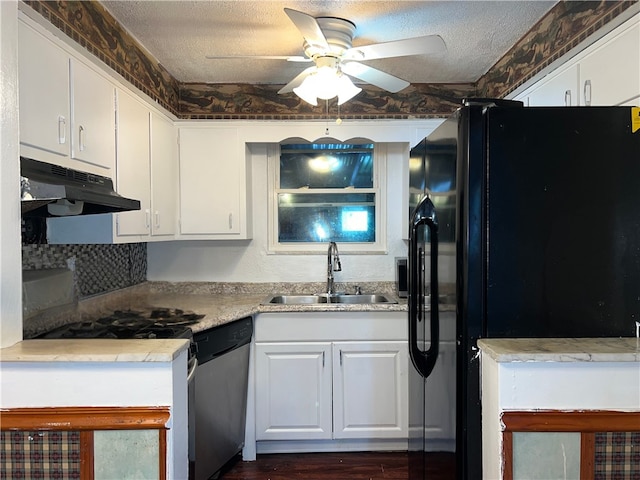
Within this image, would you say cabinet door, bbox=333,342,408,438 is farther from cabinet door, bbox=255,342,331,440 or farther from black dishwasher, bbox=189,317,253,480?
black dishwasher, bbox=189,317,253,480

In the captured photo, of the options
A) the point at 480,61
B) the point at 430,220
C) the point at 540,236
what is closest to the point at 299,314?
the point at 430,220

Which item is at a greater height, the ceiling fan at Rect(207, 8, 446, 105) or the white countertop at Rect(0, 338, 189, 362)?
the ceiling fan at Rect(207, 8, 446, 105)

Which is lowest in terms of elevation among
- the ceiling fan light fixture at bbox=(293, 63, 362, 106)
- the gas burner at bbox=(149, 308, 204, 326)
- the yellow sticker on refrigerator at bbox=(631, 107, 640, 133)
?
the gas burner at bbox=(149, 308, 204, 326)

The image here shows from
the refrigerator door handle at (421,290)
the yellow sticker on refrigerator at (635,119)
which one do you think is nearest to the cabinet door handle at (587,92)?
the yellow sticker on refrigerator at (635,119)

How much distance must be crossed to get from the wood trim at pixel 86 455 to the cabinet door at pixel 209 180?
1853mm

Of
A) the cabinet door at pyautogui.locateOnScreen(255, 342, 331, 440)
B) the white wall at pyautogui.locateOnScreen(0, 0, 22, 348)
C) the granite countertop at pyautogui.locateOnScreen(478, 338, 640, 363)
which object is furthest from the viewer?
the cabinet door at pyautogui.locateOnScreen(255, 342, 331, 440)

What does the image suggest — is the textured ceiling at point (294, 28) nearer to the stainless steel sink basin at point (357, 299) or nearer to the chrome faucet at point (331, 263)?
the chrome faucet at point (331, 263)

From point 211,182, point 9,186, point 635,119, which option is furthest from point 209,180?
point 635,119

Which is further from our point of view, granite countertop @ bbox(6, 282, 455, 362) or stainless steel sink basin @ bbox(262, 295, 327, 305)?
stainless steel sink basin @ bbox(262, 295, 327, 305)

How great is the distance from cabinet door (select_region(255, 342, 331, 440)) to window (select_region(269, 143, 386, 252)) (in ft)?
2.93

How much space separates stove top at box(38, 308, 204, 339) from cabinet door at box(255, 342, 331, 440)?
1.81 feet

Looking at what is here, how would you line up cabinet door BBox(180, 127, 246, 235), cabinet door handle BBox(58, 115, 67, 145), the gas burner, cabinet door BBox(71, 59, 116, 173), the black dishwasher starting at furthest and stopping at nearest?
cabinet door BBox(180, 127, 246, 235), the gas burner, the black dishwasher, cabinet door BBox(71, 59, 116, 173), cabinet door handle BBox(58, 115, 67, 145)

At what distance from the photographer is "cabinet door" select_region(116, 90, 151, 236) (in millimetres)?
2006

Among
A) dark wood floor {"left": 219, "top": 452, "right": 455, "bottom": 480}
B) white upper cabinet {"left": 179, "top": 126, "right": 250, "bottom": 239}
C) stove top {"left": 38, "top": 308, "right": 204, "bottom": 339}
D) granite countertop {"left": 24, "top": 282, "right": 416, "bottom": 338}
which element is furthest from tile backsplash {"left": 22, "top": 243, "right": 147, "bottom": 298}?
dark wood floor {"left": 219, "top": 452, "right": 455, "bottom": 480}
